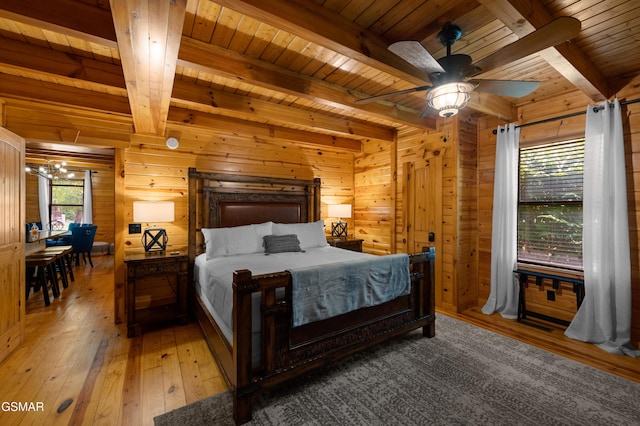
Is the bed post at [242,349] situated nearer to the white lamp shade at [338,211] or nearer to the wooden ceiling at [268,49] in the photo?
the wooden ceiling at [268,49]

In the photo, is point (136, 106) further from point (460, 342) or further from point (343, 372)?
point (460, 342)

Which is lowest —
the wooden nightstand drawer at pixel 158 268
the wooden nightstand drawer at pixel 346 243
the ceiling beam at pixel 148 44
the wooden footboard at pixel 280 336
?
the wooden footboard at pixel 280 336

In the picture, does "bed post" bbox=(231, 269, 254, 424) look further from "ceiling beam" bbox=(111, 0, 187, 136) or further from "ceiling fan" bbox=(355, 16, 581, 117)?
"ceiling fan" bbox=(355, 16, 581, 117)

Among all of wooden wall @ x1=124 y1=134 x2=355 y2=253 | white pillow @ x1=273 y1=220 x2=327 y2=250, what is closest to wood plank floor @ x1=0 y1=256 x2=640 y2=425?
wooden wall @ x1=124 y1=134 x2=355 y2=253

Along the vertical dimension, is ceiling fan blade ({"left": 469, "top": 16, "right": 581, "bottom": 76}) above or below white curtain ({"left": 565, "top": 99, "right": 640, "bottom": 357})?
above

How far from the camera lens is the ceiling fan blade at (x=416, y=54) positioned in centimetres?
147

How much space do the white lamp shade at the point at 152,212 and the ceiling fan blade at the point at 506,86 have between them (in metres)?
3.20

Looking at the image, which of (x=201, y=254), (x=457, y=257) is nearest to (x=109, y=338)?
(x=201, y=254)

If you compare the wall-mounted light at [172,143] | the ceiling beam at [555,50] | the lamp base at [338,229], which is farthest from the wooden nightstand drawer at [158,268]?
the ceiling beam at [555,50]

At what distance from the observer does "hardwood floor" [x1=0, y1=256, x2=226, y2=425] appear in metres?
1.77

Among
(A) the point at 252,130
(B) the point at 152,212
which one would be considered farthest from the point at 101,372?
(A) the point at 252,130

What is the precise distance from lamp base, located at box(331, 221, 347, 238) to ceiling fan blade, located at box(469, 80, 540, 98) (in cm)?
309

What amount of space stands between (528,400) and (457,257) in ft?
5.87

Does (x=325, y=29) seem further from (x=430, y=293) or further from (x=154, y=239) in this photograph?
(x=154, y=239)
